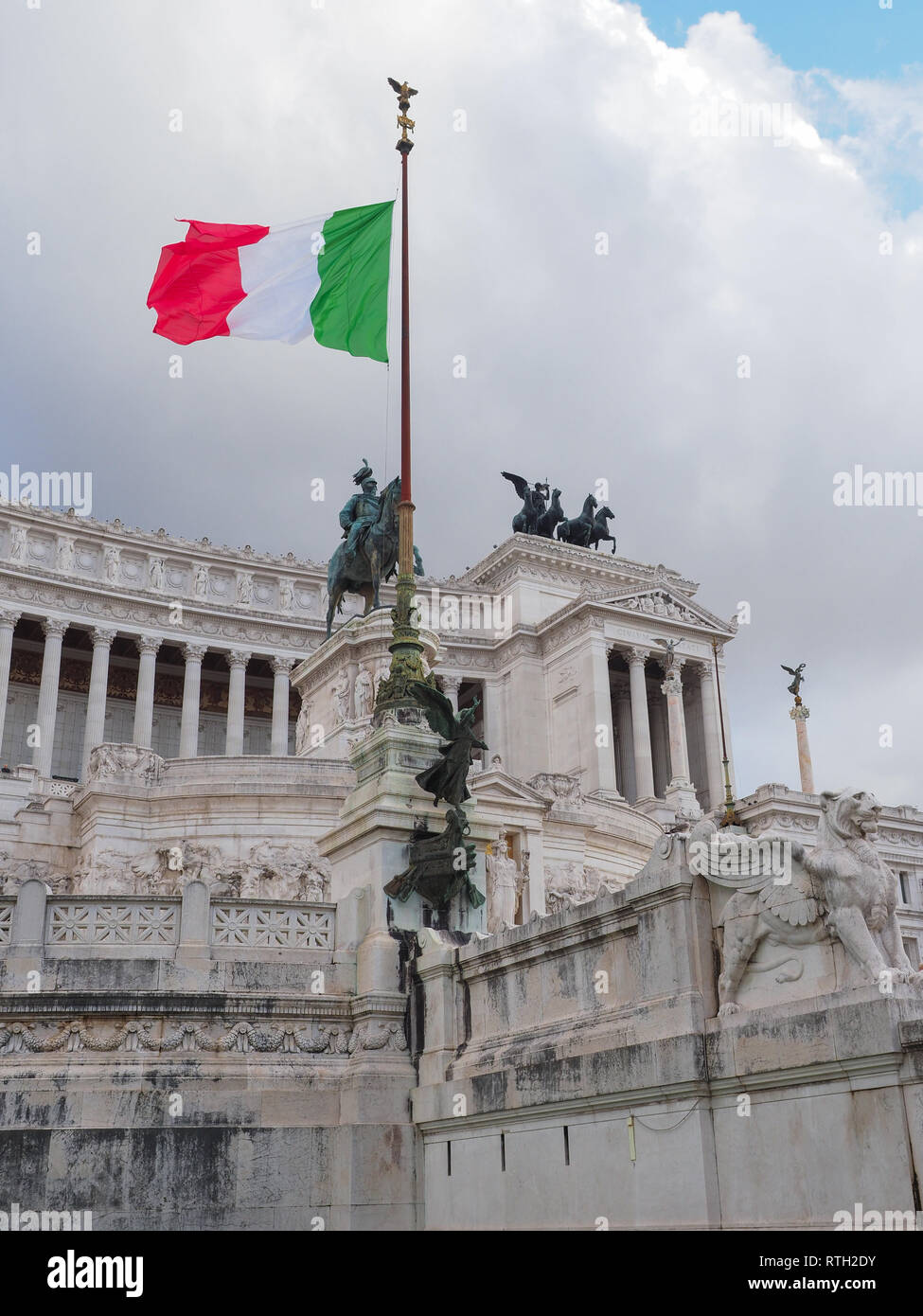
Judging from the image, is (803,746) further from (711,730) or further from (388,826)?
(388,826)

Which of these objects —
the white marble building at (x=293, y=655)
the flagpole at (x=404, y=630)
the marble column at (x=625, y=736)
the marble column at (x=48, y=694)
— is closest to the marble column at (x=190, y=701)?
the white marble building at (x=293, y=655)

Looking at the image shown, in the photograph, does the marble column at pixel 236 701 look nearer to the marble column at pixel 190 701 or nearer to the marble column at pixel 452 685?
the marble column at pixel 190 701

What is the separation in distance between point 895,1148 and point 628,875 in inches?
1226

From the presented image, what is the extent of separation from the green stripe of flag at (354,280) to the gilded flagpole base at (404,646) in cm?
522

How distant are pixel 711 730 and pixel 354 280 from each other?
187 ft

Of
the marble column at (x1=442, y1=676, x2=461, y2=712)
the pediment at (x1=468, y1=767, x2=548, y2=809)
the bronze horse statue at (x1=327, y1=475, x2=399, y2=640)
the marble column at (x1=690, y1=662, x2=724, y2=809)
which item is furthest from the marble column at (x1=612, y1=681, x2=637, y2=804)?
the pediment at (x1=468, y1=767, x2=548, y2=809)

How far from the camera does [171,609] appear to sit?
75125 mm

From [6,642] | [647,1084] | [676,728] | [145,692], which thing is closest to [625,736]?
[676,728]

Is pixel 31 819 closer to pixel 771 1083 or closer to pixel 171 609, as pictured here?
pixel 771 1083

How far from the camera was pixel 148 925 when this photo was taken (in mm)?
14672

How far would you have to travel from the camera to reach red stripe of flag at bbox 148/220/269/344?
22969mm

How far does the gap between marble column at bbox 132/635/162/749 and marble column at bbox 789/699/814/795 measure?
113 feet

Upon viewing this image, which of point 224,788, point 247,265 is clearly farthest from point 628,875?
point 247,265

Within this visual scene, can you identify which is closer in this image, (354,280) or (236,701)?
(354,280)
